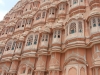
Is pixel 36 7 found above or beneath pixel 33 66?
above

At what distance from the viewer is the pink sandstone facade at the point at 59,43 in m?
12.4

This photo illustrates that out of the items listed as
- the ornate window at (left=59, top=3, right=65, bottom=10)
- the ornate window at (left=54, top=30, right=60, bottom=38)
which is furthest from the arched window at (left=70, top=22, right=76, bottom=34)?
the ornate window at (left=59, top=3, right=65, bottom=10)

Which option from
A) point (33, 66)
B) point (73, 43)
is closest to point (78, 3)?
point (73, 43)

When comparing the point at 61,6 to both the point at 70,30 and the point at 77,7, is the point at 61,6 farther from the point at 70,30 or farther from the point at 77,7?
the point at 70,30

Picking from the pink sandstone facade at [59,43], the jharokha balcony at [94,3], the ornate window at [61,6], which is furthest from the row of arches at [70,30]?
the ornate window at [61,6]

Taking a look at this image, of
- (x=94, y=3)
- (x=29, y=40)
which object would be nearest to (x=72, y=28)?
(x=94, y=3)

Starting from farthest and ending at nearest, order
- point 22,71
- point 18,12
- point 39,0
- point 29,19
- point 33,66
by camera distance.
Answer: point 18,12, point 39,0, point 29,19, point 22,71, point 33,66

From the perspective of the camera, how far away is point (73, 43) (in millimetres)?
12938

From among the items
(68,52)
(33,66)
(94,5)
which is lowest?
(33,66)

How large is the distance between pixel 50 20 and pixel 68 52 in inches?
308

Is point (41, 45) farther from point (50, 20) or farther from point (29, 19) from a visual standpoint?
point (29, 19)

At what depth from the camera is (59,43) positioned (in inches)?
593

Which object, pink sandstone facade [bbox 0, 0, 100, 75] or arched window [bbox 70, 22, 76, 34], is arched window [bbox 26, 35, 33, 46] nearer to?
pink sandstone facade [bbox 0, 0, 100, 75]

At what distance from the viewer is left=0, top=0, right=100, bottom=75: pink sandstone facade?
1241 centimetres
